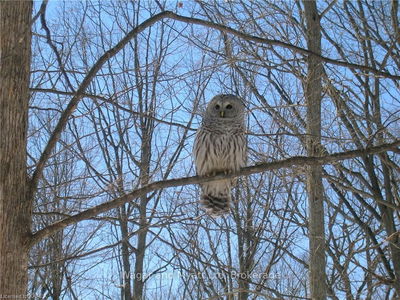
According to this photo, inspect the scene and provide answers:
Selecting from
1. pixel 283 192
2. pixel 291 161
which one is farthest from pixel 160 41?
pixel 291 161

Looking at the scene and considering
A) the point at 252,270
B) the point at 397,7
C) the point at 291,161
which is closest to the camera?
the point at 291,161

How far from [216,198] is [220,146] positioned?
2.50ft

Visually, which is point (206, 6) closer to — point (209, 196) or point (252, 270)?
point (209, 196)

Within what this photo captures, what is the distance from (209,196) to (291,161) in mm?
2720

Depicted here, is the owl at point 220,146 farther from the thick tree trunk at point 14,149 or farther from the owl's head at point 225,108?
the thick tree trunk at point 14,149

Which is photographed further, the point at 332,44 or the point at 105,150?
the point at 105,150

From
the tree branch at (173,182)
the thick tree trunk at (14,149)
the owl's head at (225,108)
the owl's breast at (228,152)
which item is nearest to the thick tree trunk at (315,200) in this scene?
the owl's head at (225,108)

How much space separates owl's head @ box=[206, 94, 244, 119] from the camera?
7.08m

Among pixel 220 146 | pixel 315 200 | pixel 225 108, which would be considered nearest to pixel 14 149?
pixel 220 146

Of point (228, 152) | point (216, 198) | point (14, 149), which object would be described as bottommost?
point (14, 149)

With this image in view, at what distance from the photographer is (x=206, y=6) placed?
9.20 meters

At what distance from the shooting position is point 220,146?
6891 mm

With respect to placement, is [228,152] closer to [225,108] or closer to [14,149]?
[225,108]

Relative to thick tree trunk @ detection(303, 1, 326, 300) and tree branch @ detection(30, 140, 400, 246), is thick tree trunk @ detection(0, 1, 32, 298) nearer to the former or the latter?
tree branch @ detection(30, 140, 400, 246)
